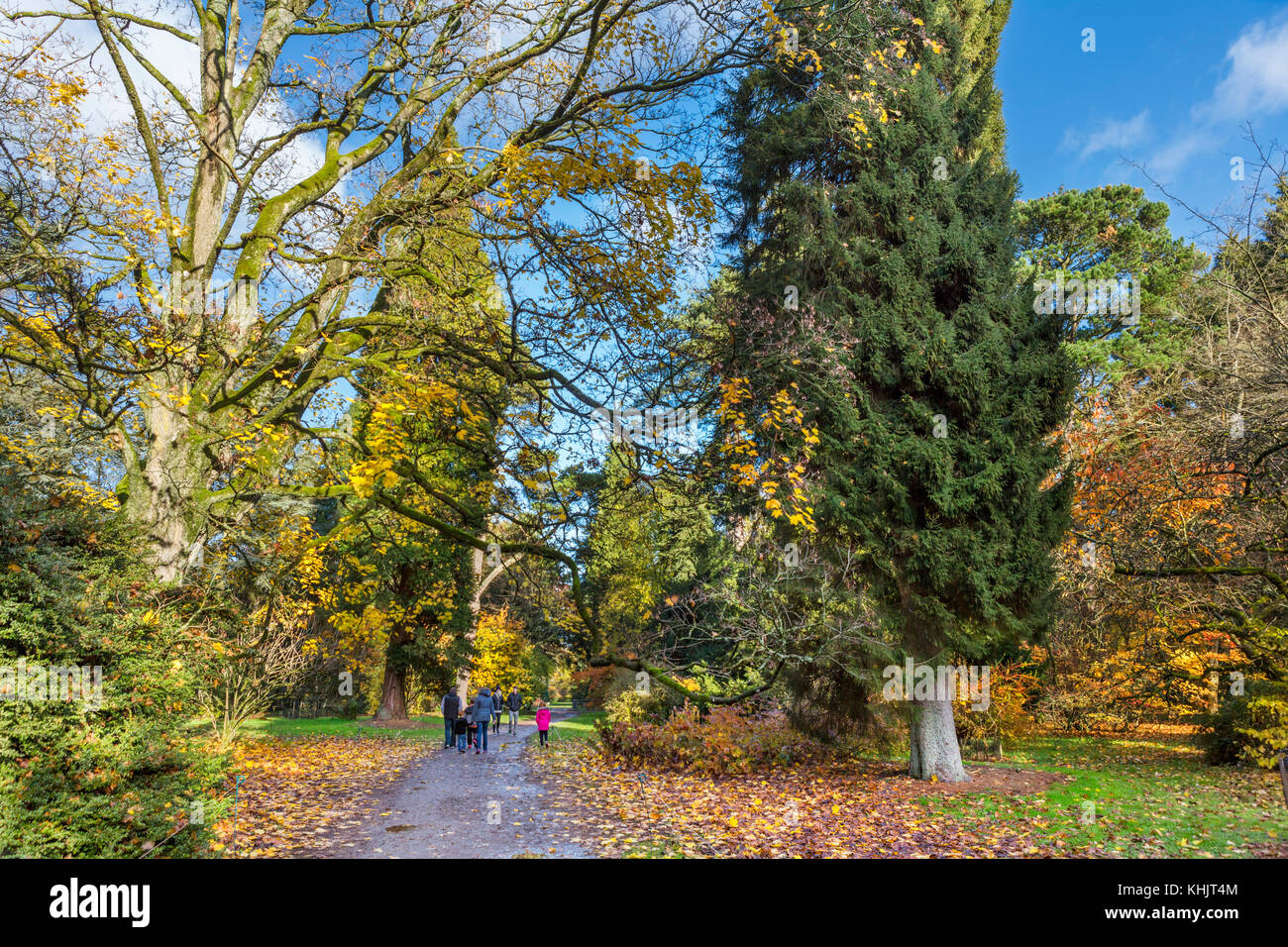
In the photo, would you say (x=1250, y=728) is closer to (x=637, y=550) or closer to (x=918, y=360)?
(x=918, y=360)

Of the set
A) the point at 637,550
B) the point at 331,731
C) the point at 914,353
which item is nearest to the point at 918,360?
the point at 914,353

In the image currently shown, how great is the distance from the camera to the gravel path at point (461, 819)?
6.31 metres

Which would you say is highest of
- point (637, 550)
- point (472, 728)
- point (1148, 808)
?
point (637, 550)

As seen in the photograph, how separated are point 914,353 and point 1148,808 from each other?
6699 millimetres

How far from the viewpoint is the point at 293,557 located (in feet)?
35.4

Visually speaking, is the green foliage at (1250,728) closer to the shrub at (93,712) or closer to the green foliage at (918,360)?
the green foliage at (918,360)

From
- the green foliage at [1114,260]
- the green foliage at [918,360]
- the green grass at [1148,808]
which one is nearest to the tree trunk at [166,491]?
the green foliage at [918,360]

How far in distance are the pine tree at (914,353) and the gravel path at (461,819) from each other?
5.36m

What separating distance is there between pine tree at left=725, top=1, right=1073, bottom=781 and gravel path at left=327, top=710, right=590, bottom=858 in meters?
5.36

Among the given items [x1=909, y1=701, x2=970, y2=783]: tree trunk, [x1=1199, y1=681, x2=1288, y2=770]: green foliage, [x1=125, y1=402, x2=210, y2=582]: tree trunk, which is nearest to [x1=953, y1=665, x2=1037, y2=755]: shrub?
[x1=909, y1=701, x2=970, y2=783]: tree trunk

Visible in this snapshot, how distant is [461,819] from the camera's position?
25.2 ft

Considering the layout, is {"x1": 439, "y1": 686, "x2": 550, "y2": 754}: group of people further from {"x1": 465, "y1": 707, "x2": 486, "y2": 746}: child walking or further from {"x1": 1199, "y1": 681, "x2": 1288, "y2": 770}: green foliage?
{"x1": 1199, "y1": 681, "x2": 1288, "y2": 770}: green foliage
